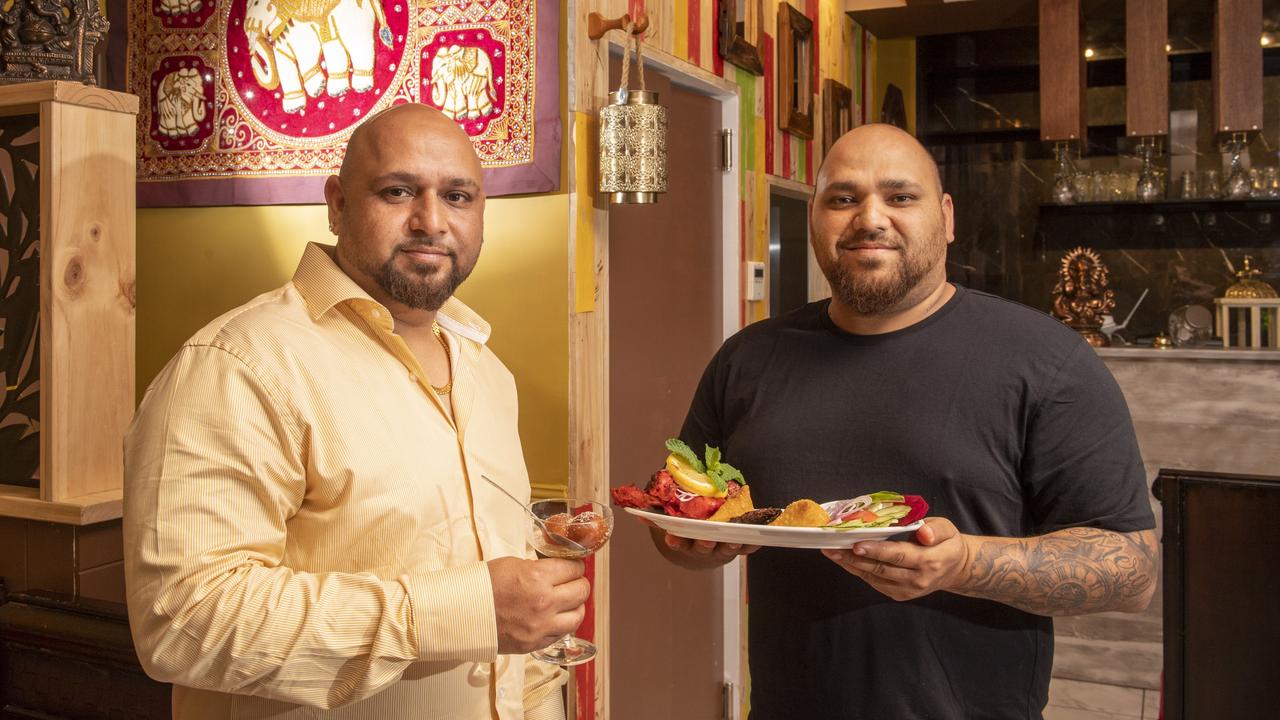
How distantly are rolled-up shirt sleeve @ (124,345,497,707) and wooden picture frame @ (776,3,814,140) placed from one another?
132 inches

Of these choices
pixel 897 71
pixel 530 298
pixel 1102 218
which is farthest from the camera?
pixel 1102 218

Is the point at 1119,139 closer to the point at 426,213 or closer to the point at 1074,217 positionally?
the point at 1074,217

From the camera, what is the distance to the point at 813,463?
1.87m

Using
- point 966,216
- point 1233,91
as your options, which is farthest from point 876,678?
point 966,216

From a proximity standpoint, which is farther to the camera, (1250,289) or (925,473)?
(1250,289)

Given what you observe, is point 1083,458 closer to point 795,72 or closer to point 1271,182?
point 795,72

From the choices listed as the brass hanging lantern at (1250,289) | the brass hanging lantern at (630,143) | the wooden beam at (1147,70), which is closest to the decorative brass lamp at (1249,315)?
the brass hanging lantern at (1250,289)

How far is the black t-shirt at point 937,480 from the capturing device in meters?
1.75

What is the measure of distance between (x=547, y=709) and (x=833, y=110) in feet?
12.9

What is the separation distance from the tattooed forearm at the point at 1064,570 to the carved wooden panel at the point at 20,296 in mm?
1870

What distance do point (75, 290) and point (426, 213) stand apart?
0.92 meters

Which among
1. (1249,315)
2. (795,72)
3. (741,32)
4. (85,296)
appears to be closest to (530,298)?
(85,296)

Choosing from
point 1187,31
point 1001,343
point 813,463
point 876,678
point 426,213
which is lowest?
point 876,678

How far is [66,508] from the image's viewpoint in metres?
2.12
